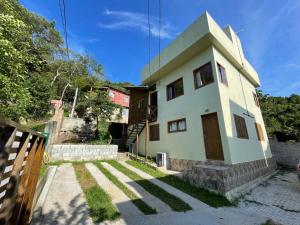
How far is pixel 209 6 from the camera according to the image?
9055 mm

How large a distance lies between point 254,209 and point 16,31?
45.3 ft

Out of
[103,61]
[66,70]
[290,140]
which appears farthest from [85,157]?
[103,61]

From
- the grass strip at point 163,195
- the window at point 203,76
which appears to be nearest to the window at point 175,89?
the window at point 203,76

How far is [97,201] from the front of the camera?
4.80m

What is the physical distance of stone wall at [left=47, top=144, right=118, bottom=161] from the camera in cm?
1046

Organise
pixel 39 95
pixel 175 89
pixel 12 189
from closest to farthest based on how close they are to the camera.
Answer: pixel 12 189, pixel 175 89, pixel 39 95

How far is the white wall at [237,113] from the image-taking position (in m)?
7.94

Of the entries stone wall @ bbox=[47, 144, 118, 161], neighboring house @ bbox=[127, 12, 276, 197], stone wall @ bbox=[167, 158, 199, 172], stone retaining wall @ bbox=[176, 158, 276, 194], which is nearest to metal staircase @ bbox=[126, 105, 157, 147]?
neighboring house @ bbox=[127, 12, 276, 197]

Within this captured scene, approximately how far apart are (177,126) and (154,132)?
2709 millimetres

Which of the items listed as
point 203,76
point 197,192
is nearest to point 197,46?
point 203,76

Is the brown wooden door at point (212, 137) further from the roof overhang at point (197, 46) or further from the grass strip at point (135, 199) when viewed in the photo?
the grass strip at point (135, 199)

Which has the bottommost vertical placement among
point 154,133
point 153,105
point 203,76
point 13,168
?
point 13,168

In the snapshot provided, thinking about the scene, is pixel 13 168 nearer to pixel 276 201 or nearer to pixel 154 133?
pixel 276 201

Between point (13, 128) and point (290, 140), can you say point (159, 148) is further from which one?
point (290, 140)
